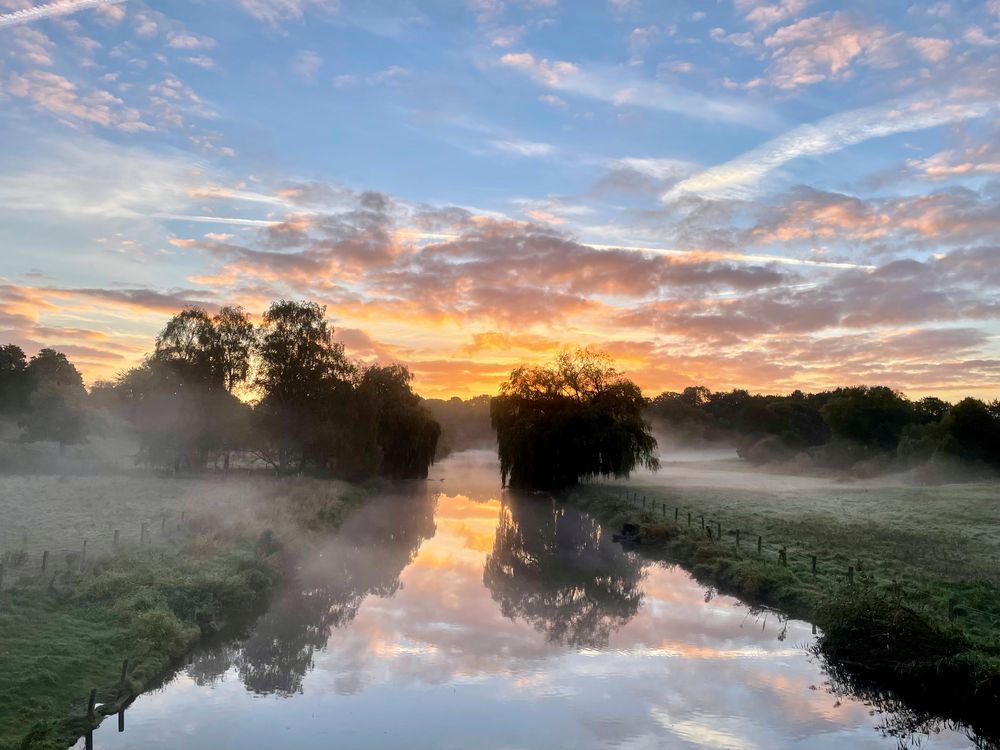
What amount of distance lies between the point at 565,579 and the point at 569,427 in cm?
2688

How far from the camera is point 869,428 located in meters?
82.2

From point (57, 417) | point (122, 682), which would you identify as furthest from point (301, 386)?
point (122, 682)

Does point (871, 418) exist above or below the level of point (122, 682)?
above

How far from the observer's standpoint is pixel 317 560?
98.4 feet

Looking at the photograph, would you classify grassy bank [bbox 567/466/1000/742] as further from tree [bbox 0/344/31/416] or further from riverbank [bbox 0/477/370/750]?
tree [bbox 0/344/31/416]

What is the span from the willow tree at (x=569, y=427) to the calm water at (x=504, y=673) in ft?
76.5

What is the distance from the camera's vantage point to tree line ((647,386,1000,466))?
205 ft

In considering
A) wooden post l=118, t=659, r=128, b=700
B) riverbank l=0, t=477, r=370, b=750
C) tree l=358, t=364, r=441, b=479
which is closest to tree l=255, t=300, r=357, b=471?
tree l=358, t=364, r=441, b=479

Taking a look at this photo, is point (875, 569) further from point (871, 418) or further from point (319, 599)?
point (871, 418)

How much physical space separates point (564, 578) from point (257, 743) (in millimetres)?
16436

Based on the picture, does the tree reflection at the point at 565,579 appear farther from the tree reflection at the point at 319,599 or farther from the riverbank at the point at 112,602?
the riverbank at the point at 112,602

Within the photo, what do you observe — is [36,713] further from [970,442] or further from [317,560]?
[970,442]

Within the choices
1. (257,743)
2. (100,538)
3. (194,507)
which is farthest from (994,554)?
(194,507)

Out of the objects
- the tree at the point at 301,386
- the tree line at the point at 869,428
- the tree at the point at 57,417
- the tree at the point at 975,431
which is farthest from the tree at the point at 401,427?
the tree at the point at 975,431
